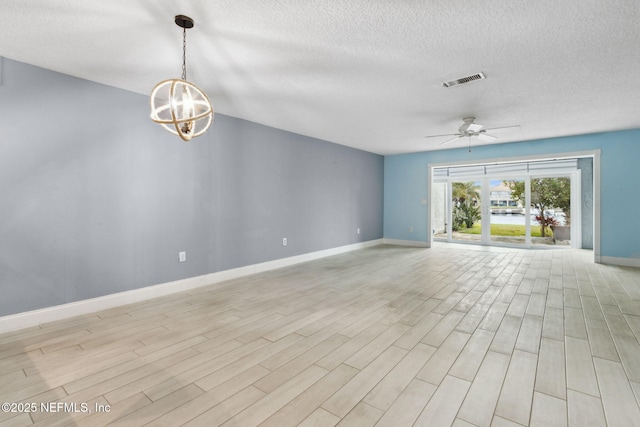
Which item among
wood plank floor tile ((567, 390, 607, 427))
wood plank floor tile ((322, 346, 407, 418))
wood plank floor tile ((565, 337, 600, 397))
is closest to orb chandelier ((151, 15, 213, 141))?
wood plank floor tile ((322, 346, 407, 418))

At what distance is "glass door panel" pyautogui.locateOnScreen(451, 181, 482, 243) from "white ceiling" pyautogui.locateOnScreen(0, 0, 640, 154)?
14.1ft

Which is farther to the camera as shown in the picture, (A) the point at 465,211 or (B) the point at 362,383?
(A) the point at 465,211

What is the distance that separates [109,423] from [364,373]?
4.99 feet

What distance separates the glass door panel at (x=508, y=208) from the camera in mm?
7723

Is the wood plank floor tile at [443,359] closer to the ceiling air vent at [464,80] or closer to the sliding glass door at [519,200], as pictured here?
the ceiling air vent at [464,80]

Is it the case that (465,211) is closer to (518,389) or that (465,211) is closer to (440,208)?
(440,208)

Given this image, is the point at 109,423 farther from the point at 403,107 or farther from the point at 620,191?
the point at 620,191

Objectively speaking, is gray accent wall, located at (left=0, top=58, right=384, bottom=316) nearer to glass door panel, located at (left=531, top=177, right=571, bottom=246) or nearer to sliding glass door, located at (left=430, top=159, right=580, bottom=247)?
sliding glass door, located at (left=430, top=159, right=580, bottom=247)

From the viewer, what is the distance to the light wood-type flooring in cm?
163

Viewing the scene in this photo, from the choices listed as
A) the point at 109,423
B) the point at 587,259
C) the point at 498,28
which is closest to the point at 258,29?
the point at 498,28

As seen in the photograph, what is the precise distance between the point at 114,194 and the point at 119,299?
1.24 m

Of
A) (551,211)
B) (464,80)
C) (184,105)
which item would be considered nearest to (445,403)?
(184,105)

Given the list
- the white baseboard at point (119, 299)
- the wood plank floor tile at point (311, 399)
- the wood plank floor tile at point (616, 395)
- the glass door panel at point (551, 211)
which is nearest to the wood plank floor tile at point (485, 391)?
the wood plank floor tile at point (616, 395)

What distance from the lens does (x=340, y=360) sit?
2.18 meters
